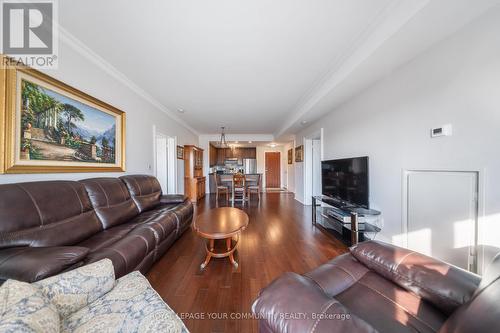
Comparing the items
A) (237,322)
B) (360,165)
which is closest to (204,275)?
(237,322)

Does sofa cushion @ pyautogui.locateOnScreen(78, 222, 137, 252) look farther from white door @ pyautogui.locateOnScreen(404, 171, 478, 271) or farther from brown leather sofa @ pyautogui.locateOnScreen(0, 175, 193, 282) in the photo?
white door @ pyautogui.locateOnScreen(404, 171, 478, 271)

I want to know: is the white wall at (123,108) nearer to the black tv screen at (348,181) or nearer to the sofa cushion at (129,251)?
the sofa cushion at (129,251)

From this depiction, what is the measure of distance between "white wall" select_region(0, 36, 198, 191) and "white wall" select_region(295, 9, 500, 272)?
3.72m

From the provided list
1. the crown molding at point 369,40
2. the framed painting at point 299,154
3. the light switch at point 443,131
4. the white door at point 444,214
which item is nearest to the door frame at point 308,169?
the framed painting at point 299,154

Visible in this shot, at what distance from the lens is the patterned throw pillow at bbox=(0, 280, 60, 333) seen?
526mm

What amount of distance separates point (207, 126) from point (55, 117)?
3834 millimetres

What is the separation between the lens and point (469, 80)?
→ 136 cm

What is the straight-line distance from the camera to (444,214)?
1.58 metres

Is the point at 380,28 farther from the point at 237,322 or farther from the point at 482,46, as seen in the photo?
the point at 237,322

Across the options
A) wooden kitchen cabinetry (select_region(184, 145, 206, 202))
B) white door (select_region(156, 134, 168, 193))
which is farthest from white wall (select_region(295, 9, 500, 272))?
wooden kitchen cabinetry (select_region(184, 145, 206, 202))

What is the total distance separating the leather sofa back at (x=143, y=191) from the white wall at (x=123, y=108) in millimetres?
259

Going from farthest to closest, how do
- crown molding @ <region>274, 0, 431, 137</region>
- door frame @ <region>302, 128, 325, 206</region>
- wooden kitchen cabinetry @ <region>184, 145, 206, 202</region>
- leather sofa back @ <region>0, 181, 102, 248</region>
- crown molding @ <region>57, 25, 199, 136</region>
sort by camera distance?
wooden kitchen cabinetry @ <region>184, 145, 206, 202</region>
door frame @ <region>302, 128, 325, 206</region>
crown molding @ <region>57, 25, 199, 136</region>
crown molding @ <region>274, 0, 431, 137</region>
leather sofa back @ <region>0, 181, 102, 248</region>

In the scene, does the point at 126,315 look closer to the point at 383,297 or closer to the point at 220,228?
the point at 220,228

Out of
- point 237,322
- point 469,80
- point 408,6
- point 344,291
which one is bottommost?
point 237,322
